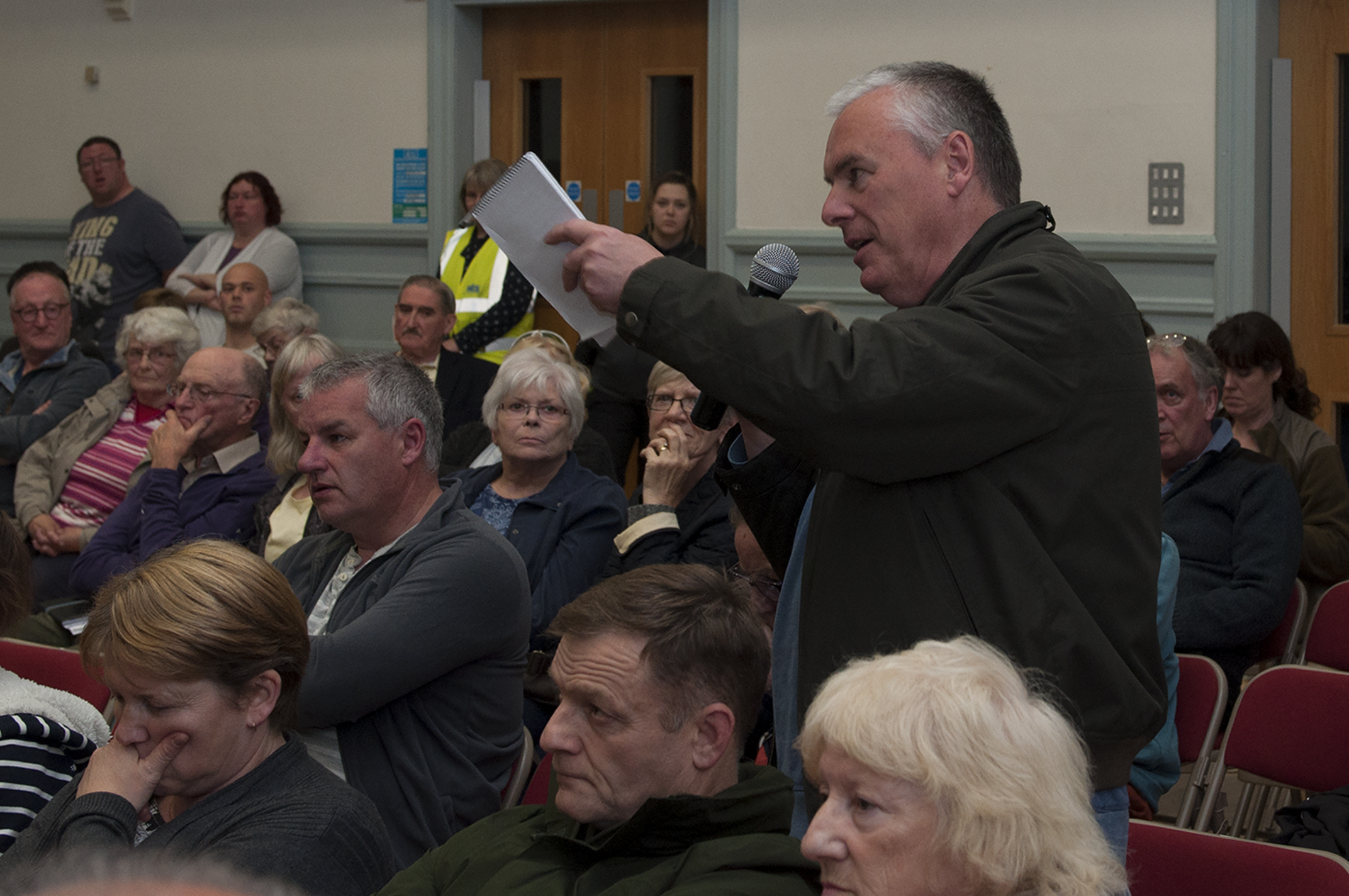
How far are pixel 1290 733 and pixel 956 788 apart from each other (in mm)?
1717

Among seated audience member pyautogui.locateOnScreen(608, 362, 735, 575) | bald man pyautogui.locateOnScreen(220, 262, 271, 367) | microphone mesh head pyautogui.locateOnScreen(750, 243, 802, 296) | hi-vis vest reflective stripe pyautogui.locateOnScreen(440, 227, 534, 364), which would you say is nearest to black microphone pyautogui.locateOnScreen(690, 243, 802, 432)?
microphone mesh head pyautogui.locateOnScreen(750, 243, 802, 296)

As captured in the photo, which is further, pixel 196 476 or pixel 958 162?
pixel 196 476

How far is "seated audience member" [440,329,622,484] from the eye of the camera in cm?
395

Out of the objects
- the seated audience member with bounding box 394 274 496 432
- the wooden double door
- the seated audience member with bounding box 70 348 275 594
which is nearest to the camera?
the seated audience member with bounding box 70 348 275 594

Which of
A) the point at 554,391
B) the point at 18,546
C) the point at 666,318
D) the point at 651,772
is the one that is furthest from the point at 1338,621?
the point at 18,546

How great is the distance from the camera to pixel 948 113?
1447mm

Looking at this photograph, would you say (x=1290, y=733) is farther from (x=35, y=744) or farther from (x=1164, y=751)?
(x=35, y=744)

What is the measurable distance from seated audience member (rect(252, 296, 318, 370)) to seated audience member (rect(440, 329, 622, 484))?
1.10m

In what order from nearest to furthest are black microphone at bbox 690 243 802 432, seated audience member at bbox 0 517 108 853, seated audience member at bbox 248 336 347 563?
1. black microphone at bbox 690 243 802 432
2. seated audience member at bbox 0 517 108 853
3. seated audience member at bbox 248 336 347 563

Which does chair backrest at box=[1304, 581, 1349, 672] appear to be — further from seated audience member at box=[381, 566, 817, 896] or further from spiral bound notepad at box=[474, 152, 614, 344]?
spiral bound notepad at box=[474, 152, 614, 344]

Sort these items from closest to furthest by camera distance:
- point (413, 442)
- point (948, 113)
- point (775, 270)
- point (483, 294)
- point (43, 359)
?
1. point (948, 113)
2. point (775, 270)
3. point (413, 442)
4. point (43, 359)
5. point (483, 294)

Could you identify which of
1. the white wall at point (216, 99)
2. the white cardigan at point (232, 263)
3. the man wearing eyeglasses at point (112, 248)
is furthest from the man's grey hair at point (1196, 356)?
the man wearing eyeglasses at point (112, 248)

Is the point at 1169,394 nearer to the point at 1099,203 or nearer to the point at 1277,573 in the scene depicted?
the point at 1277,573

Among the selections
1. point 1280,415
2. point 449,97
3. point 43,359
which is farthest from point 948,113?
point 449,97
